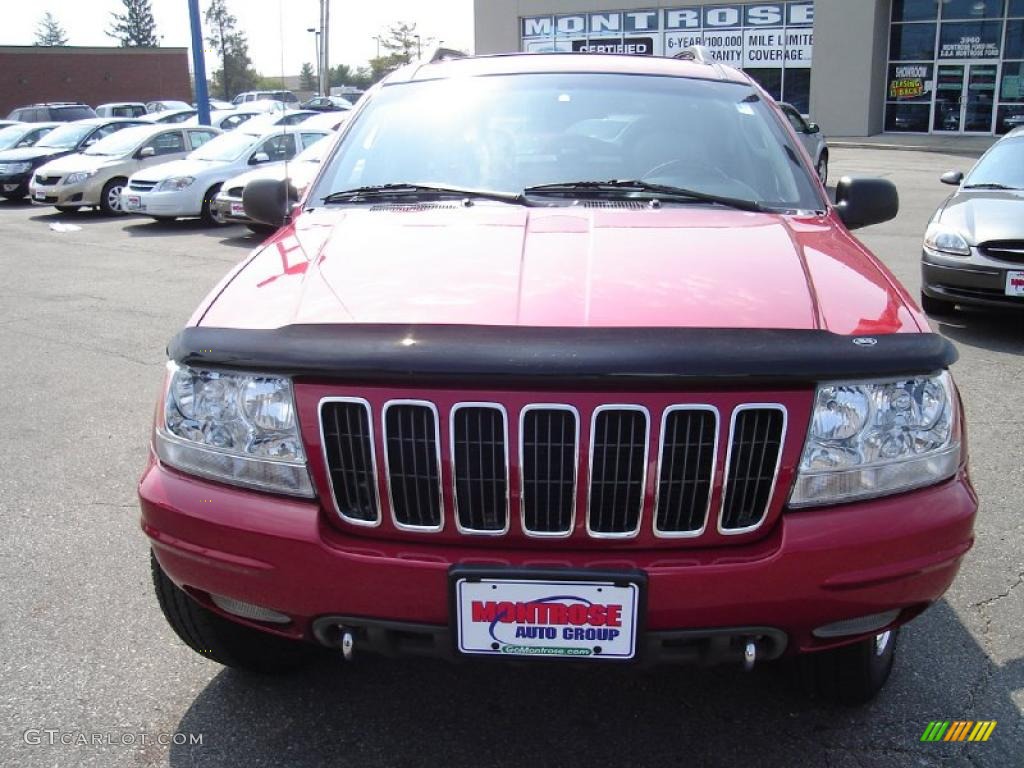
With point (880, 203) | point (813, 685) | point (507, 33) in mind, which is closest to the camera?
point (813, 685)

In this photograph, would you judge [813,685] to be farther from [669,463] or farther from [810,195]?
[810,195]

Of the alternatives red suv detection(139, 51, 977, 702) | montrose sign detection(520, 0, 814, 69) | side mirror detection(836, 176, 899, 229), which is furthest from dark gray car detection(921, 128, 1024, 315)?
montrose sign detection(520, 0, 814, 69)

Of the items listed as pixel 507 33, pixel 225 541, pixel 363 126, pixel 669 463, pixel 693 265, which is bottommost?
pixel 225 541

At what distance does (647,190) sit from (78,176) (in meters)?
15.9

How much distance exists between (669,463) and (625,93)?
6.77 ft

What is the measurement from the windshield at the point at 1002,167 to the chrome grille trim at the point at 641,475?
696cm

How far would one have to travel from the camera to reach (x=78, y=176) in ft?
54.5

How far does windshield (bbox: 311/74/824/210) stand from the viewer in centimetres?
336

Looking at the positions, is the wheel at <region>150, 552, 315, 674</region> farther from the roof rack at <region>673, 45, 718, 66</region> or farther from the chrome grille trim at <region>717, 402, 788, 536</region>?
the roof rack at <region>673, 45, 718, 66</region>

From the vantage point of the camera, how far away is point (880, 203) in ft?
12.1

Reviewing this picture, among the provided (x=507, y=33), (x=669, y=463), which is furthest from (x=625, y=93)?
(x=507, y=33)

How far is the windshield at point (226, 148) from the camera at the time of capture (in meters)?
15.5

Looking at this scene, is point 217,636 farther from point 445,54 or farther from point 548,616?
point 445,54

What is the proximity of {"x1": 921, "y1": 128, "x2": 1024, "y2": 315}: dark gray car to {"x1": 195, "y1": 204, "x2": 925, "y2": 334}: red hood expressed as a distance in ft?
14.3
